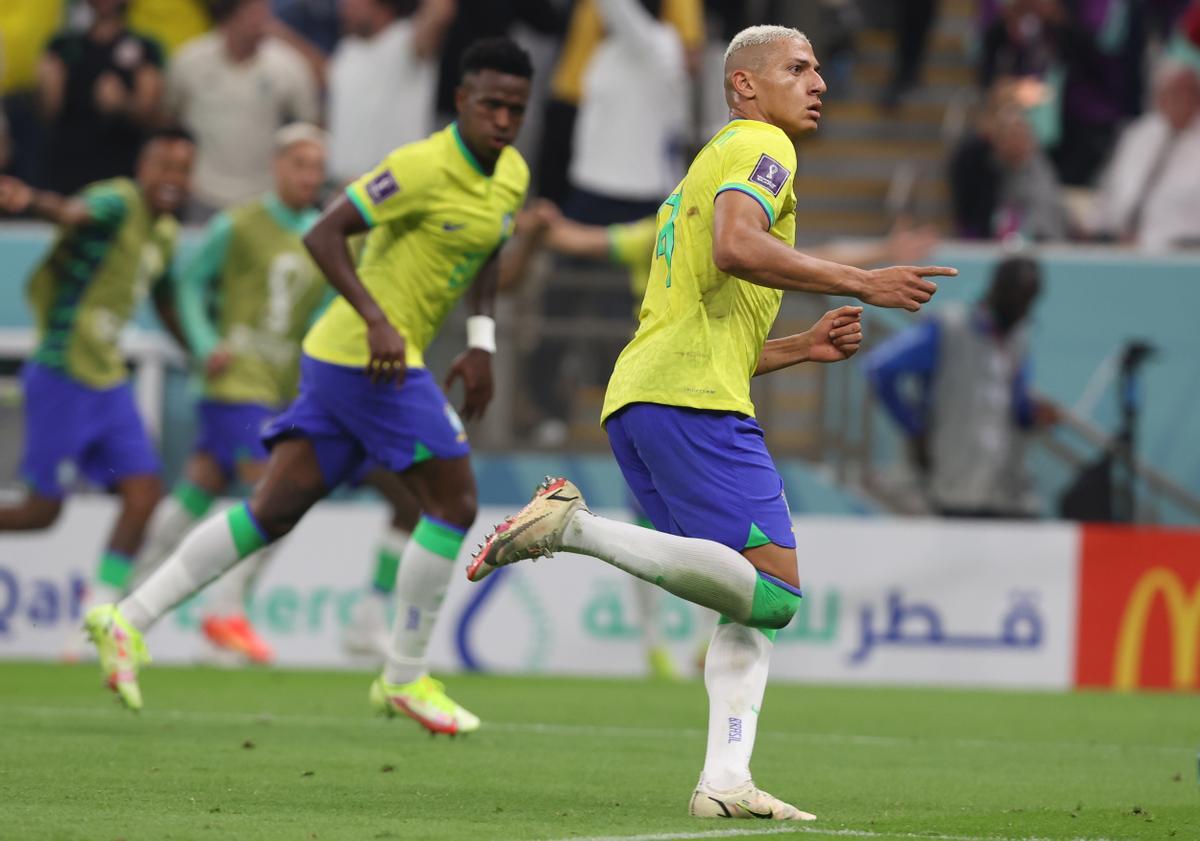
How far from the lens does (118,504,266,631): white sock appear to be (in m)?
8.25

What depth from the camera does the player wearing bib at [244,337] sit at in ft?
41.4

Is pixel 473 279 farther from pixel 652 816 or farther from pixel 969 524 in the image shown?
pixel 969 524

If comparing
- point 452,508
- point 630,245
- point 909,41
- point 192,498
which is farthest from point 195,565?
point 909,41

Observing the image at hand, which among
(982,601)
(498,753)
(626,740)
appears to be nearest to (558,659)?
(982,601)

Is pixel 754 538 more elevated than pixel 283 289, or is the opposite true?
pixel 283 289

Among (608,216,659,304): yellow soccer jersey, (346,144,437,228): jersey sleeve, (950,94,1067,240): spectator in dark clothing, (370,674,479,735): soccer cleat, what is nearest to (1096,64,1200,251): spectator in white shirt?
(950,94,1067,240): spectator in dark clothing

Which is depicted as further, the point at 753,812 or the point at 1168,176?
the point at 1168,176

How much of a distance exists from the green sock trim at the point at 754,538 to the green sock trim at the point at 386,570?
6.16 m

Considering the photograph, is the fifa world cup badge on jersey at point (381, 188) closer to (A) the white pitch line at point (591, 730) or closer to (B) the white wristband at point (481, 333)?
(B) the white wristband at point (481, 333)

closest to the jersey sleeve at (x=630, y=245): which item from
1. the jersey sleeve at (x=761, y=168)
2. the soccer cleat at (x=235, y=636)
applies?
the soccer cleat at (x=235, y=636)

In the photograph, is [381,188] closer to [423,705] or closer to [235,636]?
[423,705]

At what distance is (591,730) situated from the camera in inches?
357

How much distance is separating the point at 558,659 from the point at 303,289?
2861mm

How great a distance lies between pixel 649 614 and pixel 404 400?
5.18 meters
